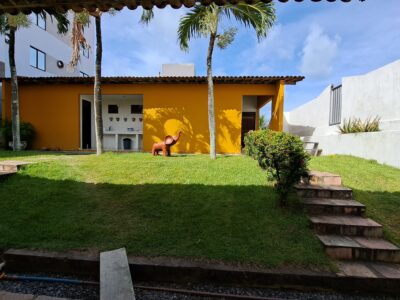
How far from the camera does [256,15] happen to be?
761 cm

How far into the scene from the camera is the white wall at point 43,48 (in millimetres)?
14409

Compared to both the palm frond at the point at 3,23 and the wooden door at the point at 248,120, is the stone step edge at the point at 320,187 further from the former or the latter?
the palm frond at the point at 3,23

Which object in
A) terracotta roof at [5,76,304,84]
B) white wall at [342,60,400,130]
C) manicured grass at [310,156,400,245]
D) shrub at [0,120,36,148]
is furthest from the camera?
shrub at [0,120,36,148]

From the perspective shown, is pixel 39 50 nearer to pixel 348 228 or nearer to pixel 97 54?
pixel 97 54

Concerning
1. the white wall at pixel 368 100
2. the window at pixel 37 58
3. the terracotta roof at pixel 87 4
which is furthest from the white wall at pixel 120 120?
the terracotta roof at pixel 87 4

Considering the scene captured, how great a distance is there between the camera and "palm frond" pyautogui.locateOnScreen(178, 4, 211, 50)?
7.66 meters

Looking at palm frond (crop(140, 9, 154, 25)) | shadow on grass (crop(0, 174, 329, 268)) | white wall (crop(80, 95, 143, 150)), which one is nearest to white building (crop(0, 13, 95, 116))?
white wall (crop(80, 95, 143, 150))

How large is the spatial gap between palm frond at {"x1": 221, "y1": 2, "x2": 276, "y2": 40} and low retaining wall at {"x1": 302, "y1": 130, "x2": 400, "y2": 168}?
4.45 m

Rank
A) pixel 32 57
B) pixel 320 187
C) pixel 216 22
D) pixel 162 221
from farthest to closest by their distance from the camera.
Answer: pixel 32 57
pixel 216 22
pixel 320 187
pixel 162 221

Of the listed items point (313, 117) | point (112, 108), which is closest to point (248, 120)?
point (313, 117)

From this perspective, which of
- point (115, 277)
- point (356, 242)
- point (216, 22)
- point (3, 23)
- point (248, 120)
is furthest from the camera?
point (248, 120)

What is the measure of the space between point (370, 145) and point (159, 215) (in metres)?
6.87

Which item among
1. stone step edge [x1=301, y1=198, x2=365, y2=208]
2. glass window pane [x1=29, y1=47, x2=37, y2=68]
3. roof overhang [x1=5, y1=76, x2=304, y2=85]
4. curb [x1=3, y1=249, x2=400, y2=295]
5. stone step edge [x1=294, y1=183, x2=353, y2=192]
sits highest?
glass window pane [x1=29, y1=47, x2=37, y2=68]

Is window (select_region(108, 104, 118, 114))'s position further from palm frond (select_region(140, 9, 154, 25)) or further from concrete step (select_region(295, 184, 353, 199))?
concrete step (select_region(295, 184, 353, 199))
